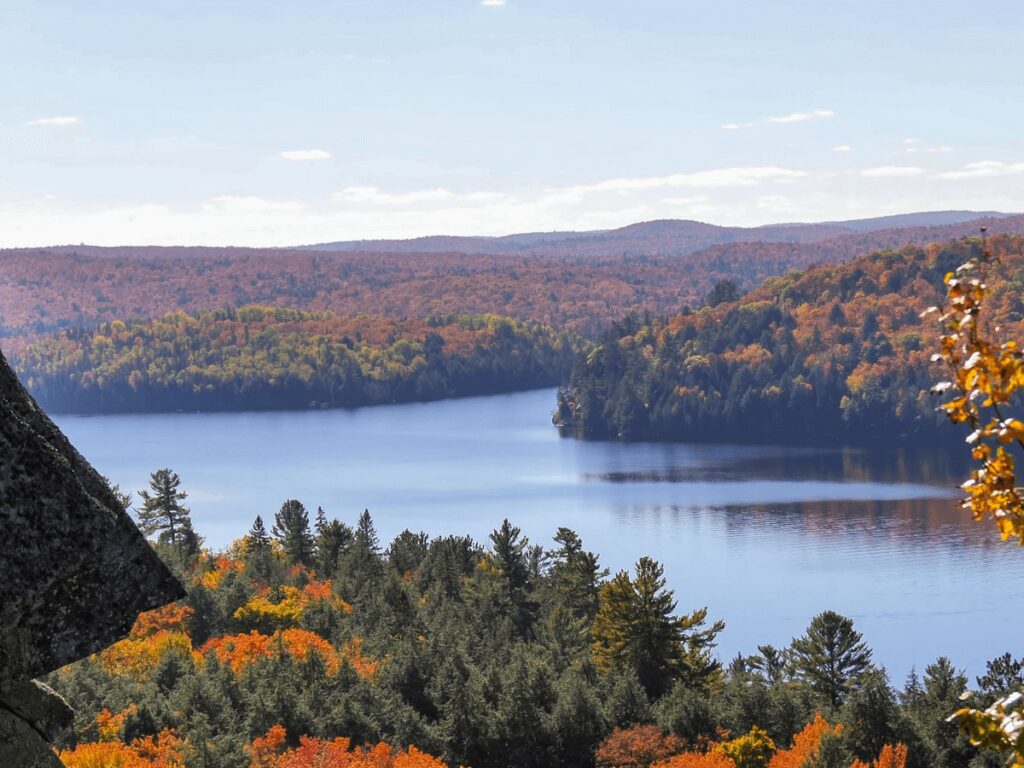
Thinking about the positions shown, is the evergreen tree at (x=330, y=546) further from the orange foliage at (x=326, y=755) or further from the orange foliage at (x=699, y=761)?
the orange foliage at (x=699, y=761)

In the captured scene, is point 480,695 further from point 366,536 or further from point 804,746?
point 366,536

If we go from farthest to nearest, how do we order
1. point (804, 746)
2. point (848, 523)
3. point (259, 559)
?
point (848, 523)
point (259, 559)
point (804, 746)

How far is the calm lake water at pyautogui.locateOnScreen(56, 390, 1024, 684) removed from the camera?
78.8 metres

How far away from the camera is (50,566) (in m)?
5.95

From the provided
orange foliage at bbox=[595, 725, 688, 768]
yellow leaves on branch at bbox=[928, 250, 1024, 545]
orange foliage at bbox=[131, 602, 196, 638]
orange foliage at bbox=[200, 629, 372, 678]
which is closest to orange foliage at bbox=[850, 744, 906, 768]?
orange foliage at bbox=[595, 725, 688, 768]

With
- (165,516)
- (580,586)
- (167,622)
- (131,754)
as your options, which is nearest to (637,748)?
(131,754)

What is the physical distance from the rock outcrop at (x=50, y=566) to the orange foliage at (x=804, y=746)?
3500 centimetres

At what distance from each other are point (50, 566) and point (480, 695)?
40755 mm

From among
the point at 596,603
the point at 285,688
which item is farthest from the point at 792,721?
the point at 596,603

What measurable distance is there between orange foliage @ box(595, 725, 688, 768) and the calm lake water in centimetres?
2446

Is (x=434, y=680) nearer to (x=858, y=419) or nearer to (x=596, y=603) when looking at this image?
(x=596, y=603)

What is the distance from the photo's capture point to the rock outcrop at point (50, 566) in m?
5.89

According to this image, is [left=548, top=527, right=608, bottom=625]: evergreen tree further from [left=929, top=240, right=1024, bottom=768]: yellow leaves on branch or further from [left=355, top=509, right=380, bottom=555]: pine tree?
[left=929, top=240, right=1024, bottom=768]: yellow leaves on branch

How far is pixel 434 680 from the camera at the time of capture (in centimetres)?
4719
